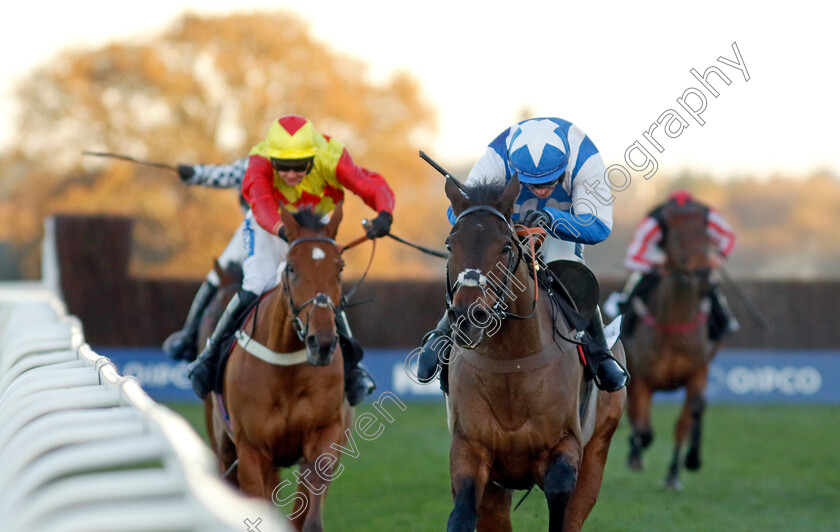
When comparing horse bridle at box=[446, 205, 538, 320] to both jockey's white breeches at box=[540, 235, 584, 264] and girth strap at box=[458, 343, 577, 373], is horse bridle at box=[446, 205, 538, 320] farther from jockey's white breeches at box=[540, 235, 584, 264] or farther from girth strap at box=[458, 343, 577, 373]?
jockey's white breeches at box=[540, 235, 584, 264]

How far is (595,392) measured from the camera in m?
4.58

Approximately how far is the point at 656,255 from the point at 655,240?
8.7 inches

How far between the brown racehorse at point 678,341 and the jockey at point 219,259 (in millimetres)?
3535

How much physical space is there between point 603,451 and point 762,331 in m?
12.9

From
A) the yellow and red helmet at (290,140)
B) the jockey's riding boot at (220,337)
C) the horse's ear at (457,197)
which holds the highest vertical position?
the horse's ear at (457,197)

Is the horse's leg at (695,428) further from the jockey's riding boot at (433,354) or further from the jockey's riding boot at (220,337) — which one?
the jockey's riding boot at (433,354)

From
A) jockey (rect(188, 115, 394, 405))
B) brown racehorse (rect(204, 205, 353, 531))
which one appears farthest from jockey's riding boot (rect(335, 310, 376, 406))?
brown racehorse (rect(204, 205, 353, 531))

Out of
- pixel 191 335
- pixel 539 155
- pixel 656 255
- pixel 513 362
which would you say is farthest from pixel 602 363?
pixel 656 255

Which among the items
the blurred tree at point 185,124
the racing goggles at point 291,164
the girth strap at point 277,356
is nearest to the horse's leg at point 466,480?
the girth strap at point 277,356

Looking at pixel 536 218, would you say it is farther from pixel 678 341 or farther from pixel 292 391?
pixel 678 341

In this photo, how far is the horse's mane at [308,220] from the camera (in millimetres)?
4758

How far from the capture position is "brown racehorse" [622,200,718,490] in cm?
850

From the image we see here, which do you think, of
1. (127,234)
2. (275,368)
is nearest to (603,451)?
(275,368)

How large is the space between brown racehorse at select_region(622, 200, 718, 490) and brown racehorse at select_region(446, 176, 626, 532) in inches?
180
